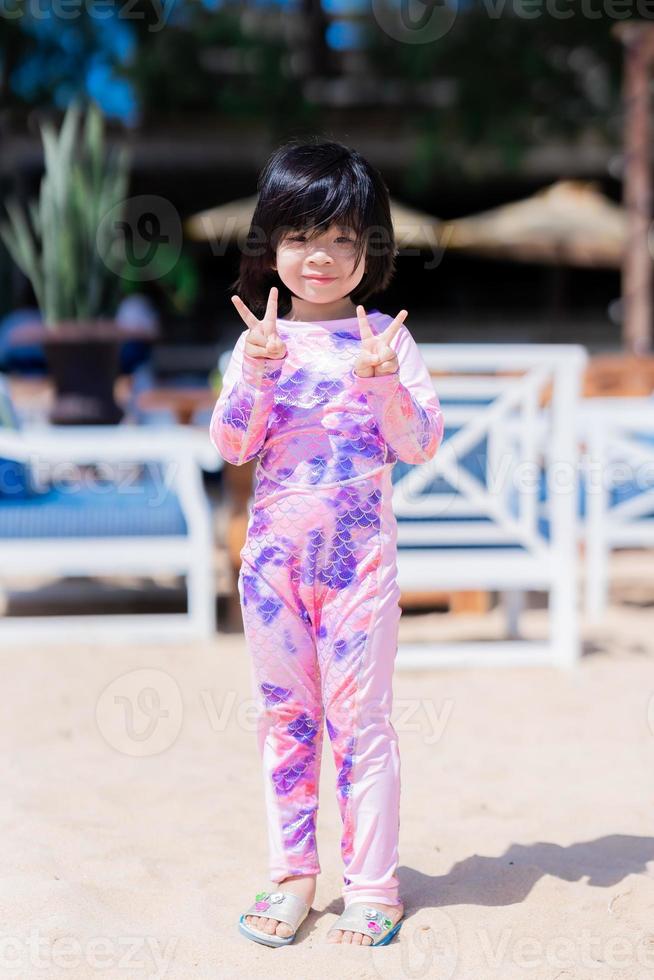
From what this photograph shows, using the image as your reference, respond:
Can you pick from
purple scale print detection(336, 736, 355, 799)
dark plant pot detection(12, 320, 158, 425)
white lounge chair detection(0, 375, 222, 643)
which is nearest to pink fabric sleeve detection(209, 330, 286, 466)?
purple scale print detection(336, 736, 355, 799)

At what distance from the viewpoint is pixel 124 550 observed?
170 inches

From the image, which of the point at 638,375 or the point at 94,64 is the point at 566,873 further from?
the point at 94,64

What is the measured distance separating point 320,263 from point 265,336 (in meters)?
0.18

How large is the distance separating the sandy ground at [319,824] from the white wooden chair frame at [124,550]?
5.1 inches

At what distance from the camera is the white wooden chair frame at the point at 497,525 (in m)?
4.10

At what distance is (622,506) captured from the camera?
4.98 m

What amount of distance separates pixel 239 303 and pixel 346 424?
0.97ft

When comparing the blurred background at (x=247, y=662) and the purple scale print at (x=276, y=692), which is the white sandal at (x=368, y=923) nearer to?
the blurred background at (x=247, y=662)

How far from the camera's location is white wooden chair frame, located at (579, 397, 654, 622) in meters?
4.77

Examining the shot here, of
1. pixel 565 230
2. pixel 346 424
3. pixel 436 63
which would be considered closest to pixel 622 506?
pixel 346 424

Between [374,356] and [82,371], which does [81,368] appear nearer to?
[82,371]

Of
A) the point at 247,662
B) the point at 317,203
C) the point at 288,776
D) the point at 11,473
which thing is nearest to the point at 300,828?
the point at 288,776

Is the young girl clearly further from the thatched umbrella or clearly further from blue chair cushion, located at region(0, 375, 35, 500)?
the thatched umbrella

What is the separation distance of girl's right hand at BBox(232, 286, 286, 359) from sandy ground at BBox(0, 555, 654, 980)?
1.09 metres
